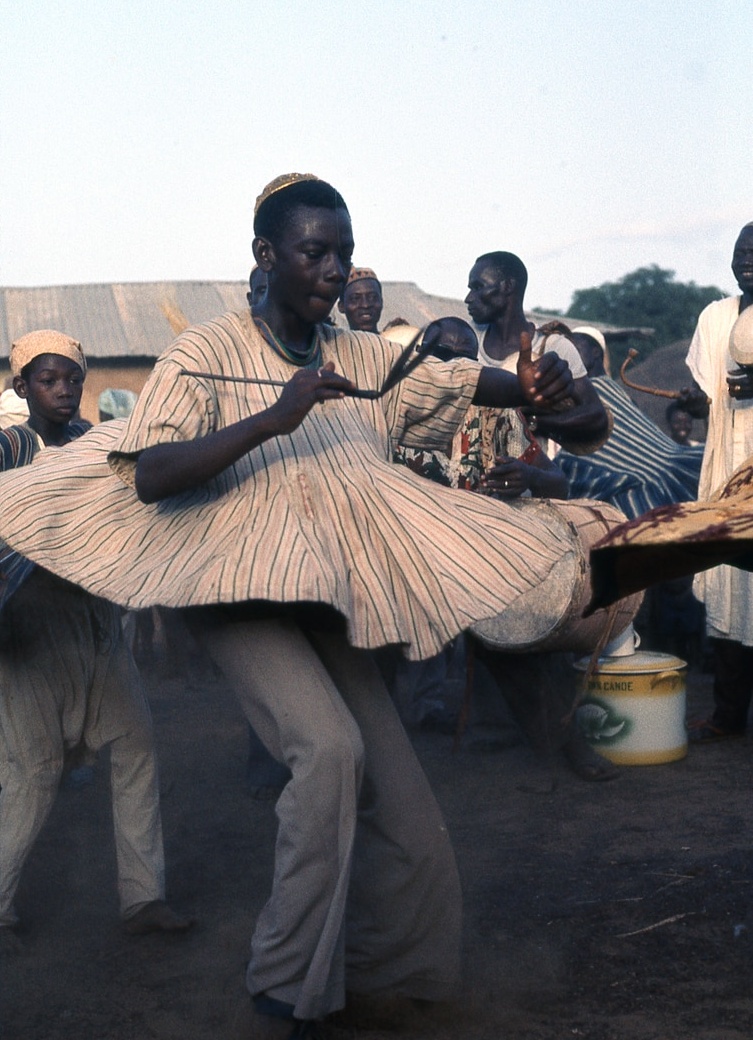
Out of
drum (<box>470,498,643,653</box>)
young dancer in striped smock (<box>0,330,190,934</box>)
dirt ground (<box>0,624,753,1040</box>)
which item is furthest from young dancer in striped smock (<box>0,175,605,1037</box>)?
drum (<box>470,498,643,653</box>)

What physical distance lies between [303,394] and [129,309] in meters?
23.0

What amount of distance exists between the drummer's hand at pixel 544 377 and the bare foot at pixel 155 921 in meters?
1.83

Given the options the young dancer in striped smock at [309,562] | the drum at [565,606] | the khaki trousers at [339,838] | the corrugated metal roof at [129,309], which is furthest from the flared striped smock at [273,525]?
the corrugated metal roof at [129,309]

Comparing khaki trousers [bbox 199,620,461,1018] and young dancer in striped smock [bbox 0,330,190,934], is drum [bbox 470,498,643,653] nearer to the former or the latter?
young dancer in striped smock [bbox 0,330,190,934]

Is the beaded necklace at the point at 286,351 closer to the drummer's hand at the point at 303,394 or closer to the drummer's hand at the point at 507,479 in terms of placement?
the drummer's hand at the point at 303,394

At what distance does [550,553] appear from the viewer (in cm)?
291

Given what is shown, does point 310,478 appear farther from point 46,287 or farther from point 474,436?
point 46,287

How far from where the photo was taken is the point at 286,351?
294 centimetres

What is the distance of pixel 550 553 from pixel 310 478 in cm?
58

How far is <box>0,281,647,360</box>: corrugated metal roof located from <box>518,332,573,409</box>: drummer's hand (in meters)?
18.8

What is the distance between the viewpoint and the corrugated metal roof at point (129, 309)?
879 inches

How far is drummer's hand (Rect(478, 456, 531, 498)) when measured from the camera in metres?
4.54

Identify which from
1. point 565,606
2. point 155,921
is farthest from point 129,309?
point 155,921

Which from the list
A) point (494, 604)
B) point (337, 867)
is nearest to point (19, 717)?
point (337, 867)
